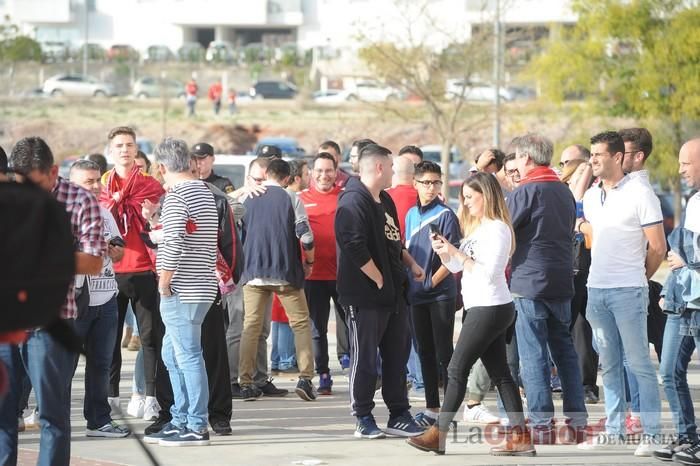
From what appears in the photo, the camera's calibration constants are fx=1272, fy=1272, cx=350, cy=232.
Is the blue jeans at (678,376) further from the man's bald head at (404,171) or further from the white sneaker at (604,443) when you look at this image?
the man's bald head at (404,171)

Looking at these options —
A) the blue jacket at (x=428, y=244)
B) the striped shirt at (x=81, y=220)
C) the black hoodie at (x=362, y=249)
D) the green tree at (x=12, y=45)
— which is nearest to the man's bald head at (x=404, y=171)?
the blue jacket at (x=428, y=244)

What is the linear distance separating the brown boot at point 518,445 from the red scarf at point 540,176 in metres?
1.71

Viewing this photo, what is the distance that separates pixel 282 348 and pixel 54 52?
75.8 meters

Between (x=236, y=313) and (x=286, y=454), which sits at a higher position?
(x=236, y=313)

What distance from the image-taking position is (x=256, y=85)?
7231cm

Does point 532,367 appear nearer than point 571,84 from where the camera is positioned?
Yes

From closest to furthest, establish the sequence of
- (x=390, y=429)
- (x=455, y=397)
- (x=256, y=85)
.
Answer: (x=455, y=397), (x=390, y=429), (x=256, y=85)

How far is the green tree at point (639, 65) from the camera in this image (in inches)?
1017

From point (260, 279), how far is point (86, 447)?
2.49 meters

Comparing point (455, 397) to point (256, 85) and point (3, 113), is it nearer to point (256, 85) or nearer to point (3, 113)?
point (3, 113)

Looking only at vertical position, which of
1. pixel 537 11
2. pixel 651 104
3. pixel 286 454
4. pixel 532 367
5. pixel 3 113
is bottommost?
pixel 286 454

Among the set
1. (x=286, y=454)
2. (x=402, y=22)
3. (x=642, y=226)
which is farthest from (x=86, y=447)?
(x=402, y=22)

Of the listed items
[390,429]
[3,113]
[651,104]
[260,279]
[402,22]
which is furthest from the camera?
[3,113]

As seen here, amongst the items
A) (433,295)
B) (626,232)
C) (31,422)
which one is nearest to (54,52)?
(31,422)
